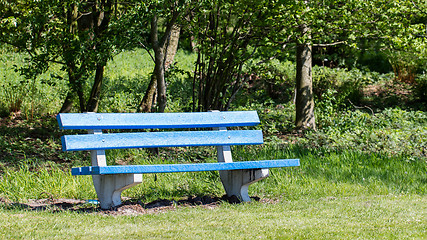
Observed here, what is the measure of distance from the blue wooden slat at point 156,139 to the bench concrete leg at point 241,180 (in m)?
0.31

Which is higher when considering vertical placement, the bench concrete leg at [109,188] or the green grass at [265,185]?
the bench concrete leg at [109,188]

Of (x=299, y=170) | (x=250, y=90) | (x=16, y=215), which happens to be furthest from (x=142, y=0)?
(x=250, y=90)

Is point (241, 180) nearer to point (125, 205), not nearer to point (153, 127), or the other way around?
point (153, 127)

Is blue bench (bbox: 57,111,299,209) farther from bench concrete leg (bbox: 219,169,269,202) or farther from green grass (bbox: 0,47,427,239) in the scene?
green grass (bbox: 0,47,427,239)

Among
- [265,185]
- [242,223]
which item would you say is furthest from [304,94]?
[242,223]

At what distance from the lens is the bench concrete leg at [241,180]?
4.56 metres

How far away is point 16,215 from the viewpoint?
12.2 feet

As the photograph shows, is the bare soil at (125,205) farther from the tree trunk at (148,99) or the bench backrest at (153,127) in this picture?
the tree trunk at (148,99)

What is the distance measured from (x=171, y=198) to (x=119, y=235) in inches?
63.4

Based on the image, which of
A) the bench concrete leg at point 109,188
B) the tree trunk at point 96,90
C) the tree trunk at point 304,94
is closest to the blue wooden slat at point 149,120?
the bench concrete leg at point 109,188

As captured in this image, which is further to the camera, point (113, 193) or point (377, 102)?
point (377, 102)

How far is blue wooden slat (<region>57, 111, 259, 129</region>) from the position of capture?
408 centimetres

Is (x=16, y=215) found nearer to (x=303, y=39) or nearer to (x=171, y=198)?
(x=171, y=198)

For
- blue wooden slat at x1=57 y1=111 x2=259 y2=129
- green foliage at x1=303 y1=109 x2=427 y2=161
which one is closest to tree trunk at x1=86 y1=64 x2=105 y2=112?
green foliage at x1=303 y1=109 x2=427 y2=161
